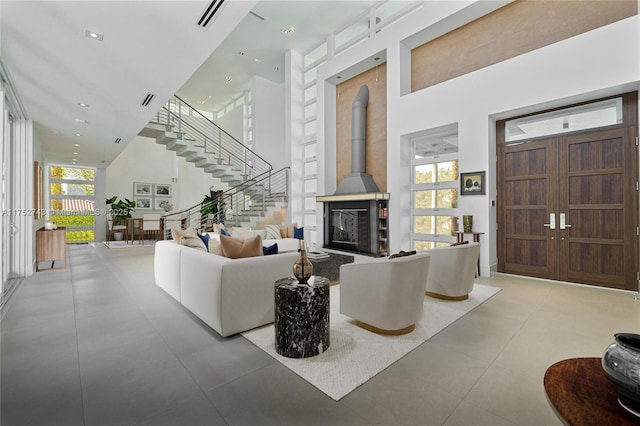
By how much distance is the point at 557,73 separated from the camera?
14.6ft

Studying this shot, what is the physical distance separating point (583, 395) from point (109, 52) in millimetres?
4665

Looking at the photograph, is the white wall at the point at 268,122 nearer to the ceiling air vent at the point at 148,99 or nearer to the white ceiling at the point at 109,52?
the white ceiling at the point at 109,52

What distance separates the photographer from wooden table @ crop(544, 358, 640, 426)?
3.07ft

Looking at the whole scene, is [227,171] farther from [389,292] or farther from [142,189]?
[389,292]

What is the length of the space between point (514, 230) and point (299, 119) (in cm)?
654

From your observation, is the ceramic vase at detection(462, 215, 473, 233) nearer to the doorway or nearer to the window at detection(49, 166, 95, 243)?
the doorway

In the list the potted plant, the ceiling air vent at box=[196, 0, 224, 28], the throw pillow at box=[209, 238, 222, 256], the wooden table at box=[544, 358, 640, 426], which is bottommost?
the wooden table at box=[544, 358, 640, 426]

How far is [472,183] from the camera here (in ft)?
17.7

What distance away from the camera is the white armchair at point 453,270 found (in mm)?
3617

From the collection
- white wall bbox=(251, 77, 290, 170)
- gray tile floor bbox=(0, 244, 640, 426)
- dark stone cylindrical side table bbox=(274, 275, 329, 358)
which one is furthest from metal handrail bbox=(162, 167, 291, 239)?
dark stone cylindrical side table bbox=(274, 275, 329, 358)

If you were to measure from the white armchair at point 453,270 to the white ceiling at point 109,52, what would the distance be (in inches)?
133

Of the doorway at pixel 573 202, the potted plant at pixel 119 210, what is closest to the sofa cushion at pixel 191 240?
the doorway at pixel 573 202

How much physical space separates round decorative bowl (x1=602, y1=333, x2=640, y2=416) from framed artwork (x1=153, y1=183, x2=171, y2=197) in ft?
47.8

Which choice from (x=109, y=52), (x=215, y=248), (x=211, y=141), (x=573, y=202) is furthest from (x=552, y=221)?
(x=211, y=141)
